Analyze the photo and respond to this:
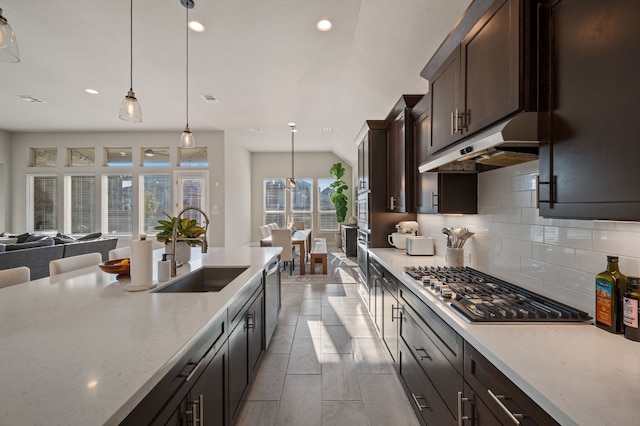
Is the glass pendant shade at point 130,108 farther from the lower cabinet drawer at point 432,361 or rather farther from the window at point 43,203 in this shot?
the window at point 43,203

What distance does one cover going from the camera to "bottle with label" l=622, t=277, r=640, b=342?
0.96 metres

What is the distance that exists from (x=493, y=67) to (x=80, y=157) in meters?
9.31

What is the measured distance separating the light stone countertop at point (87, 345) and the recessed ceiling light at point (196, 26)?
2.82 metres

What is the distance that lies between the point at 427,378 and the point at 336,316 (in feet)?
6.76

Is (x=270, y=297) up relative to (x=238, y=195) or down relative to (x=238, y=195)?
down

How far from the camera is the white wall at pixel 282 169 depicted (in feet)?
31.4

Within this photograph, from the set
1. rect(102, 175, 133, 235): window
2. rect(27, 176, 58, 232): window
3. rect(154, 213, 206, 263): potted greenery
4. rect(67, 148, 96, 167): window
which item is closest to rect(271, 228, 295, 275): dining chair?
rect(154, 213, 206, 263): potted greenery

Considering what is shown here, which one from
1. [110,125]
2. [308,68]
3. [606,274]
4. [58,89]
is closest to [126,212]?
[110,125]

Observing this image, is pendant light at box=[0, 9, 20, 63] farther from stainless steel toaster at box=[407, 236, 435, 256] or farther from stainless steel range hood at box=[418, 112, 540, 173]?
stainless steel toaster at box=[407, 236, 435, 256]

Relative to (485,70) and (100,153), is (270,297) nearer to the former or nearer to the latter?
(485,70)

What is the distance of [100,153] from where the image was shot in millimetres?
7176

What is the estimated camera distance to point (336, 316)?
349 centimetres

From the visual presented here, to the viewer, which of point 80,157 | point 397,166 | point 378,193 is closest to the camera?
point 397,166

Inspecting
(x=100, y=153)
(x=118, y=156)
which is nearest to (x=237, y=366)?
(x=118, y=156)
